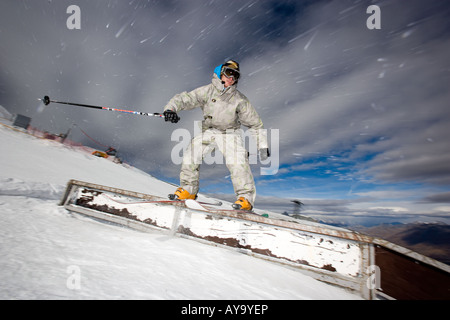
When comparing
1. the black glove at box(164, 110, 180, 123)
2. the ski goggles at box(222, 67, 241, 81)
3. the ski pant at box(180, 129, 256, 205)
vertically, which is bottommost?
the ski pant at box(180, 129, 256, 205)

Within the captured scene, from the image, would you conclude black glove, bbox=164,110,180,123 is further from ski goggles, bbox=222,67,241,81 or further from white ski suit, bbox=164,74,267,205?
ski goggles, bbox=222,67,241,81

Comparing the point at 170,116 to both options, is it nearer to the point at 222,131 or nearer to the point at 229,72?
the point at 222,131

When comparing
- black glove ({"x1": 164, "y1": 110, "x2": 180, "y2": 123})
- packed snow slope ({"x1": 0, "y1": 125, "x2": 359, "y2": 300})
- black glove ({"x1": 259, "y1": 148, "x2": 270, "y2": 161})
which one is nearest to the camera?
packed snow slope ({"x1": 0, "y1": 125, "x2": 359, "y2": 300})

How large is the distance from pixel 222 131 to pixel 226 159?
0.51 m

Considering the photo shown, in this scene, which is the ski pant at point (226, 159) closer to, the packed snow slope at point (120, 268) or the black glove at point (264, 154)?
the black glove at point (264, 154)

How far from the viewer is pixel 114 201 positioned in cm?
228

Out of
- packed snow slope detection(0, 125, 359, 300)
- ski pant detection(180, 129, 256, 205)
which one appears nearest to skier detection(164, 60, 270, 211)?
ski pant detection(180, 129, 256, 205)

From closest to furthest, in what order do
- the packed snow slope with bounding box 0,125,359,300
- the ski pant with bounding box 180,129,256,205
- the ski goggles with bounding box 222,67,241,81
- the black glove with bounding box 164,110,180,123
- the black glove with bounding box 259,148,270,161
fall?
the packed snow slope with bounding box 0,125,359,300
the ski pant with bounding box 180,129,256,205
the black glove with bounding box 164,110,180,123
the ski goggles with bounding box 222,67,241,81
the black glove with bounding box 259,148,270,161

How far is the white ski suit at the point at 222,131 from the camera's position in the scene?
2645 mm

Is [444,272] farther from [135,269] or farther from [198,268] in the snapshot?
[135,269]

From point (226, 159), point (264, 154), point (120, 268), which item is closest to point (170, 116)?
point (226, 159)

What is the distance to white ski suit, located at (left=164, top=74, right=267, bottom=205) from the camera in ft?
8.68
